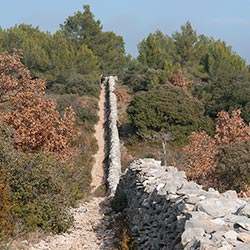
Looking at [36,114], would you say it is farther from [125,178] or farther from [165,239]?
[165,239]

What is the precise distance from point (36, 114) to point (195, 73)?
2755 cm

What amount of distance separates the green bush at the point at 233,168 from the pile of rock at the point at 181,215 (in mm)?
3092

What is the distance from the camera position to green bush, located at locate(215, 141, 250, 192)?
44.8ft

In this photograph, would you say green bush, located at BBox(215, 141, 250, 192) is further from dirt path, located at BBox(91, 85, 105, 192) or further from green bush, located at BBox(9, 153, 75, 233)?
dirt path, located at BBox(91, 85, 105, 192)

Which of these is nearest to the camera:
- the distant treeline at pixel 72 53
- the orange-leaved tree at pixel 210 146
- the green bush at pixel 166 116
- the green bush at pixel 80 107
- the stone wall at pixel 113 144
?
the orange-leaved tree at pixel 210 146

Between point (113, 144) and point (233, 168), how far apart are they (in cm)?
1218

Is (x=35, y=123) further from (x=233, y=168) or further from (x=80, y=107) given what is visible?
(x=80, y=107)

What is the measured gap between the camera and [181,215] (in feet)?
20.5

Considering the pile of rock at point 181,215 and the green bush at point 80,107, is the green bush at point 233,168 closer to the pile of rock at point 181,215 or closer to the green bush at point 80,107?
the pile of rock at point 181,215

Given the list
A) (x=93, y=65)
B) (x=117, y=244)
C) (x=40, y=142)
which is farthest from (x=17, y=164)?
(x=93, y=65)

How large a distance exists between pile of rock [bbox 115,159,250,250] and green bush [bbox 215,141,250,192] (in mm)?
3092

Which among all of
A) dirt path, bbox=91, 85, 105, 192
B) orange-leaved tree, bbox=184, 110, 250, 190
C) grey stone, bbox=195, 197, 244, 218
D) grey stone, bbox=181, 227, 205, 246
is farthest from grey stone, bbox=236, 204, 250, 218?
dirt path, bbox=91, 85, 105, 192

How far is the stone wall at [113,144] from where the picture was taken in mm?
19484

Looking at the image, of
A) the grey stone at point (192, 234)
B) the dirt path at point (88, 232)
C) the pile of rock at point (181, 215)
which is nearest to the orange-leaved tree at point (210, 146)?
the dirt path at point (88, 232)
